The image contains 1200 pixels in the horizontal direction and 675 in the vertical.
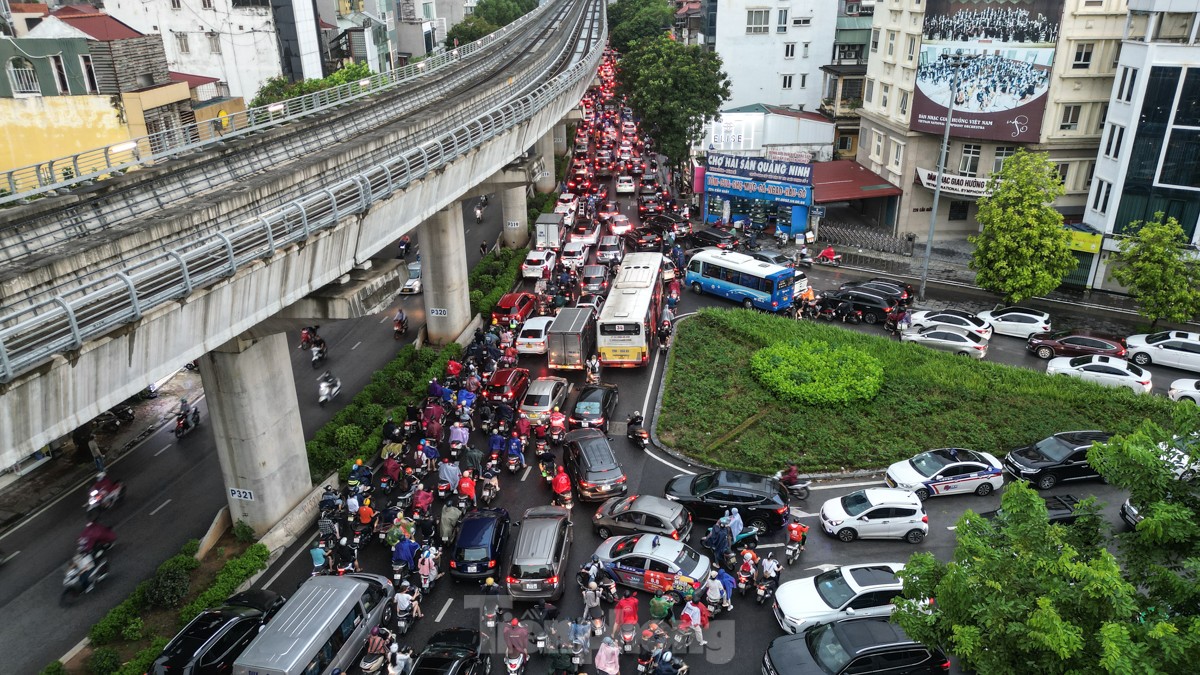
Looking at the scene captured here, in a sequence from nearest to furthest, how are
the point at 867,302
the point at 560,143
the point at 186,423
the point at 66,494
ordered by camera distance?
the point at 66,494
the point at 186,423
the point at 867,302
the point at 560,143

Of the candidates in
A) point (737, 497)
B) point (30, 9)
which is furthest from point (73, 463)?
point (30, 9)

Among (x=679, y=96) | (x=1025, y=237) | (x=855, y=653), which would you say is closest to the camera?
(x=855, y=653)

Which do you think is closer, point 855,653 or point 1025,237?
point 855,653

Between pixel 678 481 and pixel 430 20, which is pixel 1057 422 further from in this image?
pixel 430 20

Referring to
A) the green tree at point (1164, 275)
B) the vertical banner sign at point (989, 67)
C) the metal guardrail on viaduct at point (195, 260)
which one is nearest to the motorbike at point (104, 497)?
the metal guardrail on viaduct at point (195, 260)

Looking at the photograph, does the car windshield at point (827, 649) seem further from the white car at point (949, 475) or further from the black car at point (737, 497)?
the white car at point (949, 475)

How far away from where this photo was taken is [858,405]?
28.1 m

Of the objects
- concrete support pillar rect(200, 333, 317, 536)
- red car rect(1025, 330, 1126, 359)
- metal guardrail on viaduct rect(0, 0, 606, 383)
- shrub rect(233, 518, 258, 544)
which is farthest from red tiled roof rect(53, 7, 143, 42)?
red car rect(1025, 330, 1126, 359)

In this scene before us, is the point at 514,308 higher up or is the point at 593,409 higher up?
the point at 514,308

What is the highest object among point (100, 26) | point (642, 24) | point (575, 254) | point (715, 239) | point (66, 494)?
point (642, 24)

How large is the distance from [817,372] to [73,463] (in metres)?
26.2

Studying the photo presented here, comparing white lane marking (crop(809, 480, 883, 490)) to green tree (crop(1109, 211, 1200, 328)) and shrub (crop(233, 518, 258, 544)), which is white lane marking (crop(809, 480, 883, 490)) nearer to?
shrub (crop(233, 518, 258, 544))

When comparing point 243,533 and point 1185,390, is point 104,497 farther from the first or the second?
point 1185,390

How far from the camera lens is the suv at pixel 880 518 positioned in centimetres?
2083
